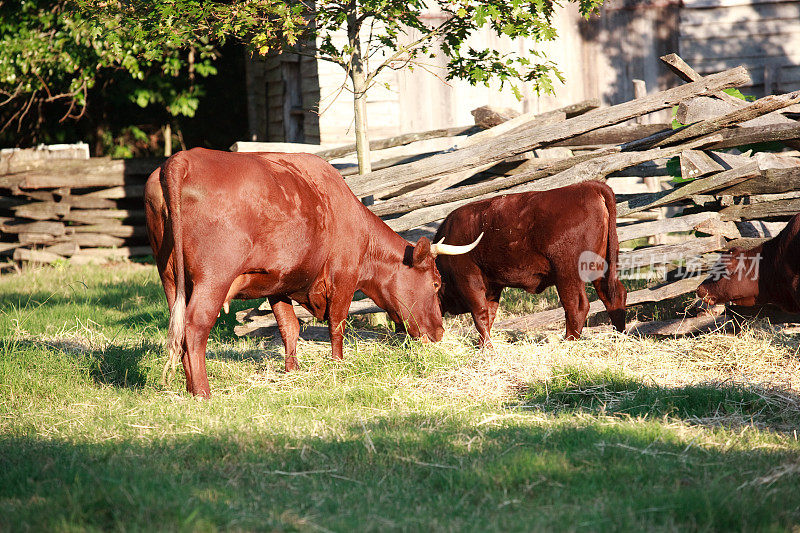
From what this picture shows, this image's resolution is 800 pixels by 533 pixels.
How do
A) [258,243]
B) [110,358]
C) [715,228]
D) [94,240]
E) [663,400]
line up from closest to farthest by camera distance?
[663,400], [258,243], [110,358], [715,228], [94,240]

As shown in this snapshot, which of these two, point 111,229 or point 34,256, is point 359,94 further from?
point 34,256

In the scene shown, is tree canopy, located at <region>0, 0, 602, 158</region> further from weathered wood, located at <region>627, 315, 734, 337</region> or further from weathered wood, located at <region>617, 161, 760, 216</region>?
weathered wood, located at <region>627, 315, 734, 337</region>

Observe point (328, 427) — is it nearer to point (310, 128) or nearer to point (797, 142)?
point (797, 142)

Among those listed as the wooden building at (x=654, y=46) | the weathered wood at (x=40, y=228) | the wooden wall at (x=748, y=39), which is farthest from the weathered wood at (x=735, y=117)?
the weathered wood at (x=40, y=228)

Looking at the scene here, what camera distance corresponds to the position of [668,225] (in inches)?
265

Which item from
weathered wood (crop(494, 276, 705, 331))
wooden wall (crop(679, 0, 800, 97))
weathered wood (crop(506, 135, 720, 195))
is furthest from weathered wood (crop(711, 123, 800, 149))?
wooden wall (crop(679, 0, 800, 97))

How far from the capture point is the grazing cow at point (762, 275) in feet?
19.0

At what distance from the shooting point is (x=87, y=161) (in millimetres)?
12469

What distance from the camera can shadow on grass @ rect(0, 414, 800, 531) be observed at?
2.95m

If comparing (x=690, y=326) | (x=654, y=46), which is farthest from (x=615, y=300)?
(x=654, y=46)

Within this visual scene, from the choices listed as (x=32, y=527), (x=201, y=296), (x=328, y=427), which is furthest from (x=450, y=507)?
(x=201, y=296)

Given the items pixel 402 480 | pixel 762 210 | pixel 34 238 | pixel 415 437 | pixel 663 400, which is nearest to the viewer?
pixel 402 480

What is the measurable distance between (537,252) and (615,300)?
734 millimetres

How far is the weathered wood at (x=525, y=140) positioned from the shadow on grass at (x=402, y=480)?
360 centimetres
